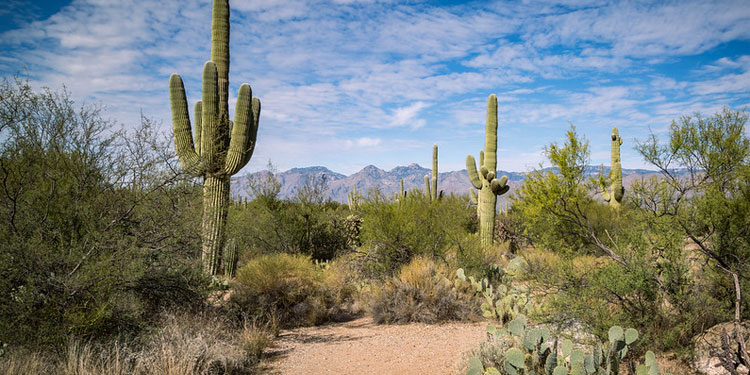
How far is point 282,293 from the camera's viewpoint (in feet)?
32.3

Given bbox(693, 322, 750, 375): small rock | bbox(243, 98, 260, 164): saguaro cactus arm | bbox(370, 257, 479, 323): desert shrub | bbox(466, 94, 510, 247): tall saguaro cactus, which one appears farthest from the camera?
bbox(466, 94, 510, 247): tall saguaro cactus

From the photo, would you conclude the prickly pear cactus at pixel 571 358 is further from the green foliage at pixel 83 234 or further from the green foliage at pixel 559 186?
the green foliage at pixel 83 234

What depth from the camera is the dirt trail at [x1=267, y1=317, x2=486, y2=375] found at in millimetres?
6844

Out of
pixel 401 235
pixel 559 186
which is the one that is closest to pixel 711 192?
pixel 559 186

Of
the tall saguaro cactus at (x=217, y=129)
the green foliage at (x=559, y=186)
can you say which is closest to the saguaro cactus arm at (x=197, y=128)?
the tall saguaro cactus at (x=217, y=129)

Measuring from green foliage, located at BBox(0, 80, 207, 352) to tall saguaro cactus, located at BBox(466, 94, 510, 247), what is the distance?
10.7 m

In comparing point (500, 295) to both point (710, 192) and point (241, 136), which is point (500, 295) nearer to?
point (710, 192)

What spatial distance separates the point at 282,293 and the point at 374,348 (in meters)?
2.83

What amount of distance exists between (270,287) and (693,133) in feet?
25.7

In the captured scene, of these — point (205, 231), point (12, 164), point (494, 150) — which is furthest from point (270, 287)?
point (494, 150)

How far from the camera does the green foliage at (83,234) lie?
5551mm

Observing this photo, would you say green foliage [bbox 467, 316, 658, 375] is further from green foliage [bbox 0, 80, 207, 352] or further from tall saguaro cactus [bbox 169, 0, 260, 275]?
tall saguaro cactus [bbox 169, 0, 260, 275]

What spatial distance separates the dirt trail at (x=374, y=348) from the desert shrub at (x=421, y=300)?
0.25 metres

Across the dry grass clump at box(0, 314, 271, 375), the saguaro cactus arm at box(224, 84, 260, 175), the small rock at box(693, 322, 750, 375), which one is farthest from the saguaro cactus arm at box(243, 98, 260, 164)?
the small rock at box(693, 322, 750, 375)
